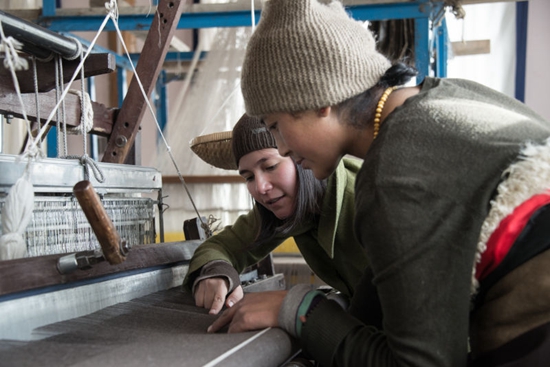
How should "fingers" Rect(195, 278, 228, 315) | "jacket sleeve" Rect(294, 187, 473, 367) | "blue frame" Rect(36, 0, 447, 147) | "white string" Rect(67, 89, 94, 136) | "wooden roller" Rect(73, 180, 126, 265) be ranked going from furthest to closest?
"blue frame" Rect(36, 0, 447, 147), "white string" Rect(67, 89, 94, 136), "fingers" Rect(195, 278, 228, 315), "wooden roller" Rect(73, 180, 126, 265), "jacket sleeve" Rect(294, 187, 473, 367)

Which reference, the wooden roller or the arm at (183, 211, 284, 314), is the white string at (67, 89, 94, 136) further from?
the wooden roller

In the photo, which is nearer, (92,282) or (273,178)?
(92,282)

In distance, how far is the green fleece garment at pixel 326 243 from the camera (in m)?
1.43

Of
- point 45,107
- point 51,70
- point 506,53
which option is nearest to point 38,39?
point 51,70

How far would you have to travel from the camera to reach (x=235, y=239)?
1612 mm

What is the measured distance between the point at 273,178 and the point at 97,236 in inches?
23.6

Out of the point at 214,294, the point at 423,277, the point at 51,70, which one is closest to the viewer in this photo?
the point at 423,277

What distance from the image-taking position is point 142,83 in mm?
2061

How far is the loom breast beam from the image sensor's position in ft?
2.86

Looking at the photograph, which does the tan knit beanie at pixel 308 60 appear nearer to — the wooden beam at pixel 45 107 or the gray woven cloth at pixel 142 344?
the gray woven cloth at pixel 142 344

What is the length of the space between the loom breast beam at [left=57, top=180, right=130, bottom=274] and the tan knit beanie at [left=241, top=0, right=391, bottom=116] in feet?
1.09

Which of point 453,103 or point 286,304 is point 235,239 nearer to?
point 286,304

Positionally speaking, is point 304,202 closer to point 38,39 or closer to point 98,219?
point 98,219

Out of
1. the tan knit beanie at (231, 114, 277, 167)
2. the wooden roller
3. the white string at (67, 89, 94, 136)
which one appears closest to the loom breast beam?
the wooden roller
